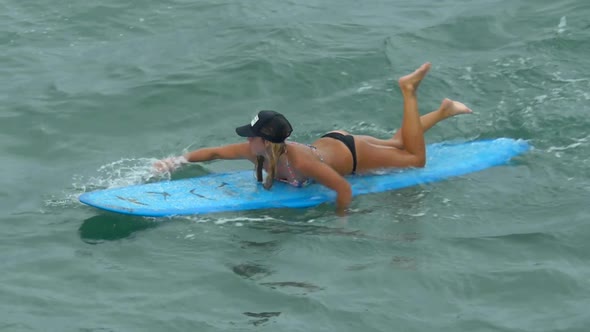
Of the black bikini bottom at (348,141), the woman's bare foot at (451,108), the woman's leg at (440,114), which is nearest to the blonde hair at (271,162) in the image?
the black bikini bottom at (348,141)

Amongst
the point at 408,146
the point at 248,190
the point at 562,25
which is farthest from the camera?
the point at 562,25

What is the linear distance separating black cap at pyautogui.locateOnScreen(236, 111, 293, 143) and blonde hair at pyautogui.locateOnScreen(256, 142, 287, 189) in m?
0.11

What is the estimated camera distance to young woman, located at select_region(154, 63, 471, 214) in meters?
7.92

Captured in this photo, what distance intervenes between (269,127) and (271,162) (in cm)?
43

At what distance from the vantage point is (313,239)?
25.2ft

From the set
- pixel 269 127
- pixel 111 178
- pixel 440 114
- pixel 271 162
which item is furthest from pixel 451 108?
pixel 111 178

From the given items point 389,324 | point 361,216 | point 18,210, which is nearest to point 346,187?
point 361,216

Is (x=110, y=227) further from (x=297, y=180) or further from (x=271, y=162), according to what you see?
(x=297, y=180)

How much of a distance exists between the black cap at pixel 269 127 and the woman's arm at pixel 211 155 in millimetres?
503

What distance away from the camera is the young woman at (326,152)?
7.92m

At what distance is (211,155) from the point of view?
8.49 meters

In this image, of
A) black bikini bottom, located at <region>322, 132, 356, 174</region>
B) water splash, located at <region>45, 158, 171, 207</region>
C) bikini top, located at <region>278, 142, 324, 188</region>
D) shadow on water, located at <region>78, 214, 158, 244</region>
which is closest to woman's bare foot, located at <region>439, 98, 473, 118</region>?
black bikini bottom, located at <region>322, 132, 356, 174</region>

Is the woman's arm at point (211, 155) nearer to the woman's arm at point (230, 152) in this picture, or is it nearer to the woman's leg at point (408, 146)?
the woman's arm at point (230, 152)

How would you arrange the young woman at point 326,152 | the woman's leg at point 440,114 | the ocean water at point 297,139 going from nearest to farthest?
the ocean water at point 297,139, the young woman at point 326,152, the woman's leg at point 440,114
